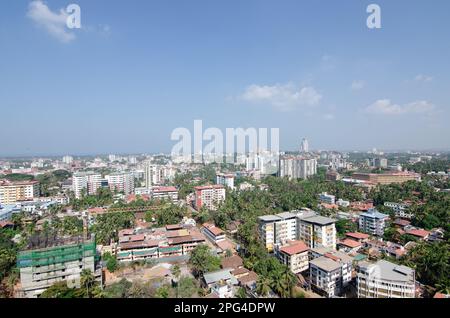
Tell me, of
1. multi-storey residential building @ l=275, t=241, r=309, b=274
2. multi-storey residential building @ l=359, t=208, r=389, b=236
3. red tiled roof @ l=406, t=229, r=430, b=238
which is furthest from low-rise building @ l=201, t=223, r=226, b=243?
red tiled roof @ l=406, t=229, r=430, b=238

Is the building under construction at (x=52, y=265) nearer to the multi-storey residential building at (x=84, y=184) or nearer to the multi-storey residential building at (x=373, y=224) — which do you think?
the multi-storey residential building at (x=373, y=224)

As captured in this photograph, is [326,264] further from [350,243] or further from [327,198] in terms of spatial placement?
[327,198]

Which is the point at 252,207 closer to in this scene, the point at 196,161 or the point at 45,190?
the point at 45,190

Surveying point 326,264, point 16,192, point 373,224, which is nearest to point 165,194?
point 16,192

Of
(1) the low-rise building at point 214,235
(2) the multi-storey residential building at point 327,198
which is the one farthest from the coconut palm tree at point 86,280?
(2) the multi-storey residential building at point 327,198

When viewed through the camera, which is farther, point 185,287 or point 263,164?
point 263,164
